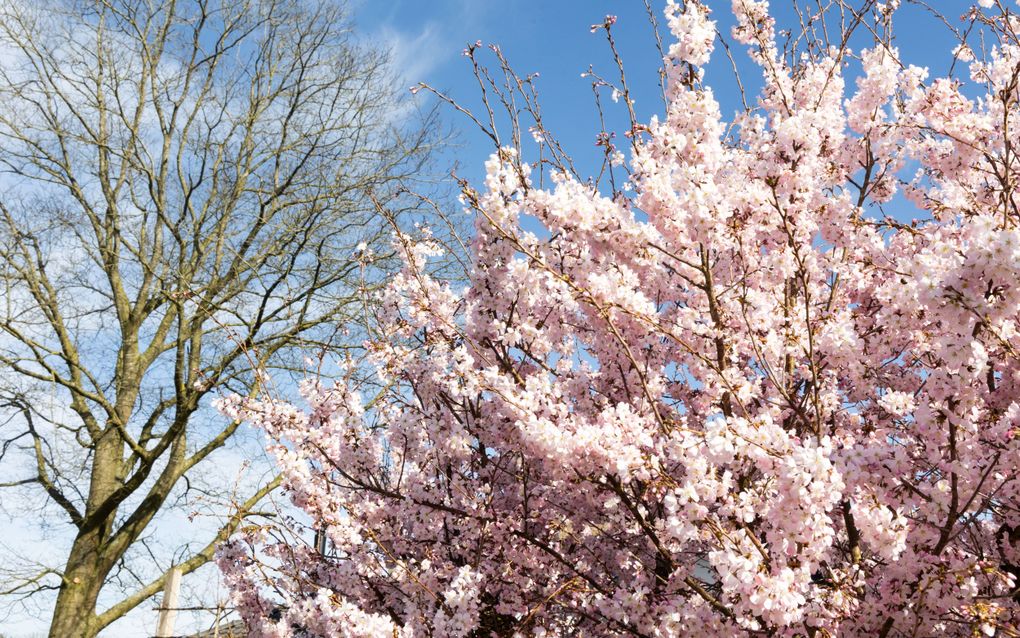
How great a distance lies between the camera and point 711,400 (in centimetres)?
463

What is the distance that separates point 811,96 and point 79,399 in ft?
34.8

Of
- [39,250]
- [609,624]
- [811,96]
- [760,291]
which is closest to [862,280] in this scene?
[760,291]

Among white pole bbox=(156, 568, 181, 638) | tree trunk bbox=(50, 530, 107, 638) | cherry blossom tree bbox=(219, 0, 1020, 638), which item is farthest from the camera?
tree trunk bbox=(50, 530, 107, 638)

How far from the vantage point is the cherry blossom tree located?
10.9 feet

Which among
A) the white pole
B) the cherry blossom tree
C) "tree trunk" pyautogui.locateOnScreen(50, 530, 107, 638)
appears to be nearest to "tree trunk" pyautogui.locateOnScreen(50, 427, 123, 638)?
"tree trunk" pyautogui.locateOnScreen(50, 530, 107, 638)

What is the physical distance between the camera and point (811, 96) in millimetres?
5391

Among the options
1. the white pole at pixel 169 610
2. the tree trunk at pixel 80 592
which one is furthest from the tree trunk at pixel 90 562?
the white pole at pixel 169 610

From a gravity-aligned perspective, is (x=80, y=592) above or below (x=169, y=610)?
above

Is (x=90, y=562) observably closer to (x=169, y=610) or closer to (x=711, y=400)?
(x=169, y=610)

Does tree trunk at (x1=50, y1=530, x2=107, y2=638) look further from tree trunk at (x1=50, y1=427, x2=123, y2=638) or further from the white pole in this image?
the white pole

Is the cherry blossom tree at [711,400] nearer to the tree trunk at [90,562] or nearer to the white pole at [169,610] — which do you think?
the white pole at [169,610]

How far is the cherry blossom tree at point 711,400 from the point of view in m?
3.32

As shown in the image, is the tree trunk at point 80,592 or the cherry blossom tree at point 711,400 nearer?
the cherry blossom tree at point 711,400

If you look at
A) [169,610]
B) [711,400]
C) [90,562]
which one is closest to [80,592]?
[90,562]
